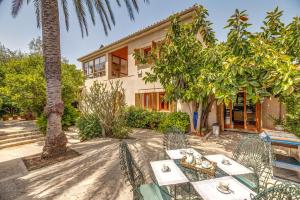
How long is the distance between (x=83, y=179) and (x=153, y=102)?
9.26m

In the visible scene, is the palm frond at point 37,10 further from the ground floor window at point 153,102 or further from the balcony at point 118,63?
the ground floor window at point 153,102

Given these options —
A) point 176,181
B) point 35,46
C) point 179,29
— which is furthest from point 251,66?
point 35,46

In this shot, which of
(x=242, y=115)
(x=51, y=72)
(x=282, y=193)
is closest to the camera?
(x=282, y=193)

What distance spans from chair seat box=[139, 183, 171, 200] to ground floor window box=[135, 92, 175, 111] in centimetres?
903

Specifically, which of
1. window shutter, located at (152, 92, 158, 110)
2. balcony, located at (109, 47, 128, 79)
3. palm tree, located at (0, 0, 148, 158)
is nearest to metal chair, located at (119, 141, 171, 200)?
palm tree, located at (0, 0, 148, 158)

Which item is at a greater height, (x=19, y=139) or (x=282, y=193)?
(x=282, y=193)

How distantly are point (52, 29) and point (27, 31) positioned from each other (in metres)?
7.34

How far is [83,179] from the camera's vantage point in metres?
4.62

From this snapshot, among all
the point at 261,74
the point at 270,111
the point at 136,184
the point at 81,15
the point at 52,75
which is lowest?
the point at 136,184

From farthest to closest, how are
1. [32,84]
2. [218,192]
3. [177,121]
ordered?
[32,84] < [177,121] < [218,192]

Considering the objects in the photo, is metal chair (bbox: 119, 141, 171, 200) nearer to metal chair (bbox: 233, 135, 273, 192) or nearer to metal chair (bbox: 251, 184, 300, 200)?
metal chair (bbox: 251, 184, 300, 200)

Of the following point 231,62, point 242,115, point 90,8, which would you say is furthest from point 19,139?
point 242,115

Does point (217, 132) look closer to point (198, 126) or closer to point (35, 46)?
point (198, 126)

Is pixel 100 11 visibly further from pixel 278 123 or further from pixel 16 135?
pixel 278 123
